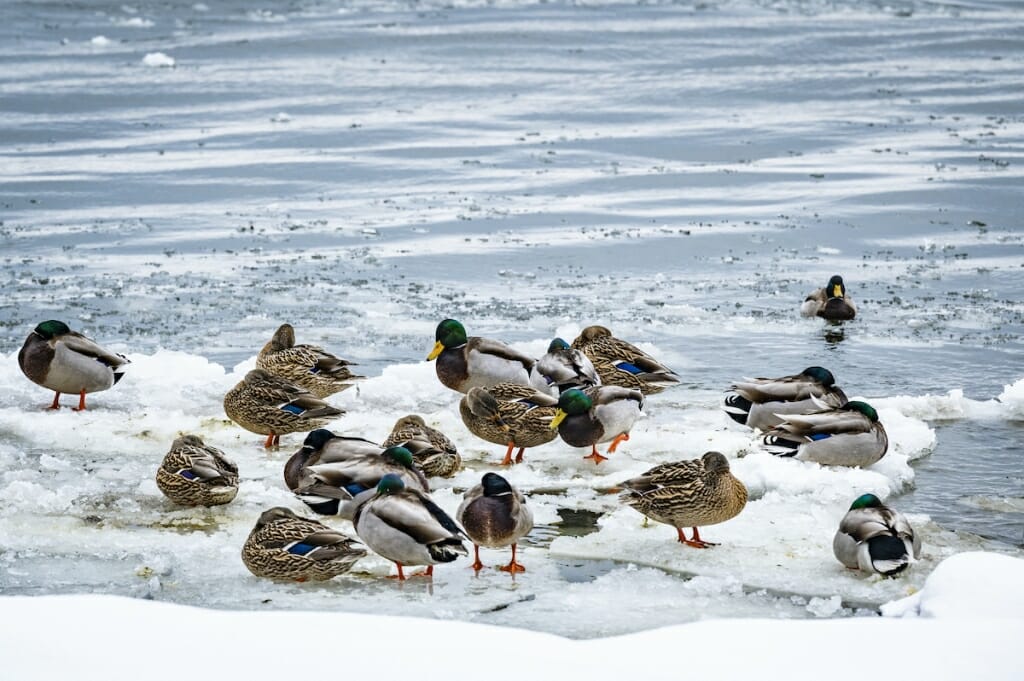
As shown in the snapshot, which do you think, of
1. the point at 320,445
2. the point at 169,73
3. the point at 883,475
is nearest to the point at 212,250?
the point at 320,445

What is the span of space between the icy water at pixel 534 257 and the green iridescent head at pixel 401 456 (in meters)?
0.58

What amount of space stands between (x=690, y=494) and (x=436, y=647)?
211cm

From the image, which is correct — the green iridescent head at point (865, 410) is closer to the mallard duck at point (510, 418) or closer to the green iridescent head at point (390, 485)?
the mallard duck at point (510, 418)

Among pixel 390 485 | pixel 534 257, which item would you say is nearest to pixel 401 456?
pixel 390 485

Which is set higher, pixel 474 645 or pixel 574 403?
pixel 474 645

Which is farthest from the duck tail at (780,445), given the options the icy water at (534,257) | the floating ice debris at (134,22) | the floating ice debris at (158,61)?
the floating ice debris at (134,22)

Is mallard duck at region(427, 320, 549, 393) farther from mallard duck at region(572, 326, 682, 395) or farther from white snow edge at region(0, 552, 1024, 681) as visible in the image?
white snow edge at region(0, 552, 1024, 681)

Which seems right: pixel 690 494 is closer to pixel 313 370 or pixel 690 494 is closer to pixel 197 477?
pixel 197 477

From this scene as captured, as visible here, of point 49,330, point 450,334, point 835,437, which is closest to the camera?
point 835,437

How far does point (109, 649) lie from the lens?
4629mm

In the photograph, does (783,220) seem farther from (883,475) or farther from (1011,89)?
(1011,89)

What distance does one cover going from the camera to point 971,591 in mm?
5066

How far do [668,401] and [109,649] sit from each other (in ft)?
17.3

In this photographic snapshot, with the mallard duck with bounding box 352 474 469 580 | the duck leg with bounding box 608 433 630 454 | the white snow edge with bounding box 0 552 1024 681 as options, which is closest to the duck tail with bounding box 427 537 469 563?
the mallard duck with bounding box 352 474 469 580
